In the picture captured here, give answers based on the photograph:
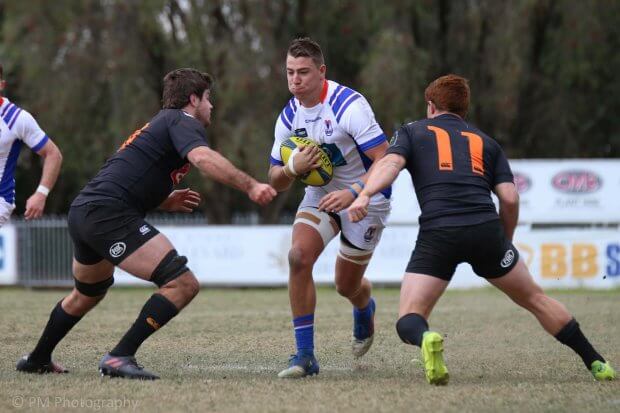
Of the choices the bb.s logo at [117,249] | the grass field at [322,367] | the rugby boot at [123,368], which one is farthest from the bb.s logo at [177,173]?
the grass field at [322,367]

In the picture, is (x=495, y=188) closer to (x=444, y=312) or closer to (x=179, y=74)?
(x=179, y=74)

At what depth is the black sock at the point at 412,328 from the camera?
21.2ft

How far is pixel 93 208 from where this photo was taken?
273 inches

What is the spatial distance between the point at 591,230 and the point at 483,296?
3.64 metres

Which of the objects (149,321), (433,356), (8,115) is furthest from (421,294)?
(8,115)

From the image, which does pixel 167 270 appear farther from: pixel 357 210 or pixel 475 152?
pixel 475 152

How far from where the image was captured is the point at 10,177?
8461mm

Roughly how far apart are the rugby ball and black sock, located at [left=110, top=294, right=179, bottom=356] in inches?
57.2

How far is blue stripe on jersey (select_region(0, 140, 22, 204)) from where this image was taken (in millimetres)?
8391

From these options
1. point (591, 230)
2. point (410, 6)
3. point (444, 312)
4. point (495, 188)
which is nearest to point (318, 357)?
point (495, 188)

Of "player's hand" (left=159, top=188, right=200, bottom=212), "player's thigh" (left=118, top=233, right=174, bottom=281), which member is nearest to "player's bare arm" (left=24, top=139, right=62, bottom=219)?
"player's hand" (left=159, top=188, right=200, bottom=212)

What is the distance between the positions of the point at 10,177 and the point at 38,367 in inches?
71.8

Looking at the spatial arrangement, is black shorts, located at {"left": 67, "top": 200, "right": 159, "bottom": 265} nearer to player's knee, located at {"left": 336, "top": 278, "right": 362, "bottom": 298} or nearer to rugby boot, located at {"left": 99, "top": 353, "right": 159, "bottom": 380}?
rugby boot, located at {"left": 99, "top": 353, "right": 159, "bottom": 380}

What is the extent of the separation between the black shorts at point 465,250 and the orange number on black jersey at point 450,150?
41cm
